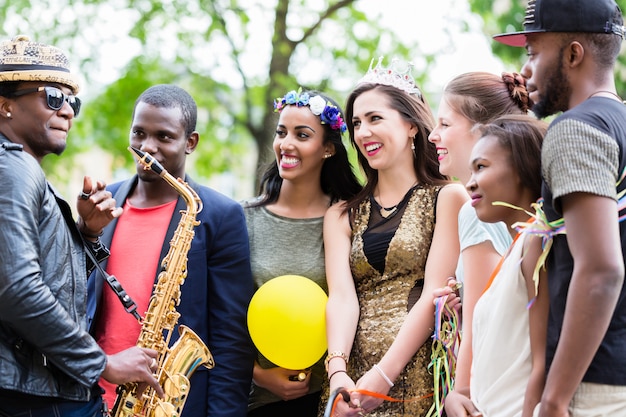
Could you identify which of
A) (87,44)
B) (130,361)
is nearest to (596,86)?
(130,361)

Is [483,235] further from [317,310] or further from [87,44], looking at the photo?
[87,44]

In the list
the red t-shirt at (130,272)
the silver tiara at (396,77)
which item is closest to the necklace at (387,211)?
the silver tiara at (396,77)

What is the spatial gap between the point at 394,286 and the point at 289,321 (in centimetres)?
64

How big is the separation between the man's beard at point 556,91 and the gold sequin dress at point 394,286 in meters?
1.54

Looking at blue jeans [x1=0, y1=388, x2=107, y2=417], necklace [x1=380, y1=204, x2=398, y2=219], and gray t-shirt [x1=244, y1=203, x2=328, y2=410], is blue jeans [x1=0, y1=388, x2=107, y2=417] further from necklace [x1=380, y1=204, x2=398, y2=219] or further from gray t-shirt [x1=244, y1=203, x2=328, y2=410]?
necklace [x1=380, y1=204, x2=398, y2=219]

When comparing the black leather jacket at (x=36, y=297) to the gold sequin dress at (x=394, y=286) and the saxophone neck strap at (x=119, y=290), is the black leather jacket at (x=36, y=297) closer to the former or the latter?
the saxophone neck strap at (x=119, y=290)

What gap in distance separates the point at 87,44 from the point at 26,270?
13343mm

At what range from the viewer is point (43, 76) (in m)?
3.74

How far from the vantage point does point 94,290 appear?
435cm

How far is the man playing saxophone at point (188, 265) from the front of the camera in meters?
4.41

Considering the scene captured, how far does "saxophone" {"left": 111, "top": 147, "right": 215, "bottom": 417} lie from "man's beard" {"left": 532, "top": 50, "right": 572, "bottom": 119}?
7.26 ft

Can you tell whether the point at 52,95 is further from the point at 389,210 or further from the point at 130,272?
the point at 389,210

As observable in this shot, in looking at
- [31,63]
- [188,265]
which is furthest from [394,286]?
[31,63]

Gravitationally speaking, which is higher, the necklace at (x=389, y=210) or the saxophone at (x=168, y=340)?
the necklace at (x=389, y=210)
